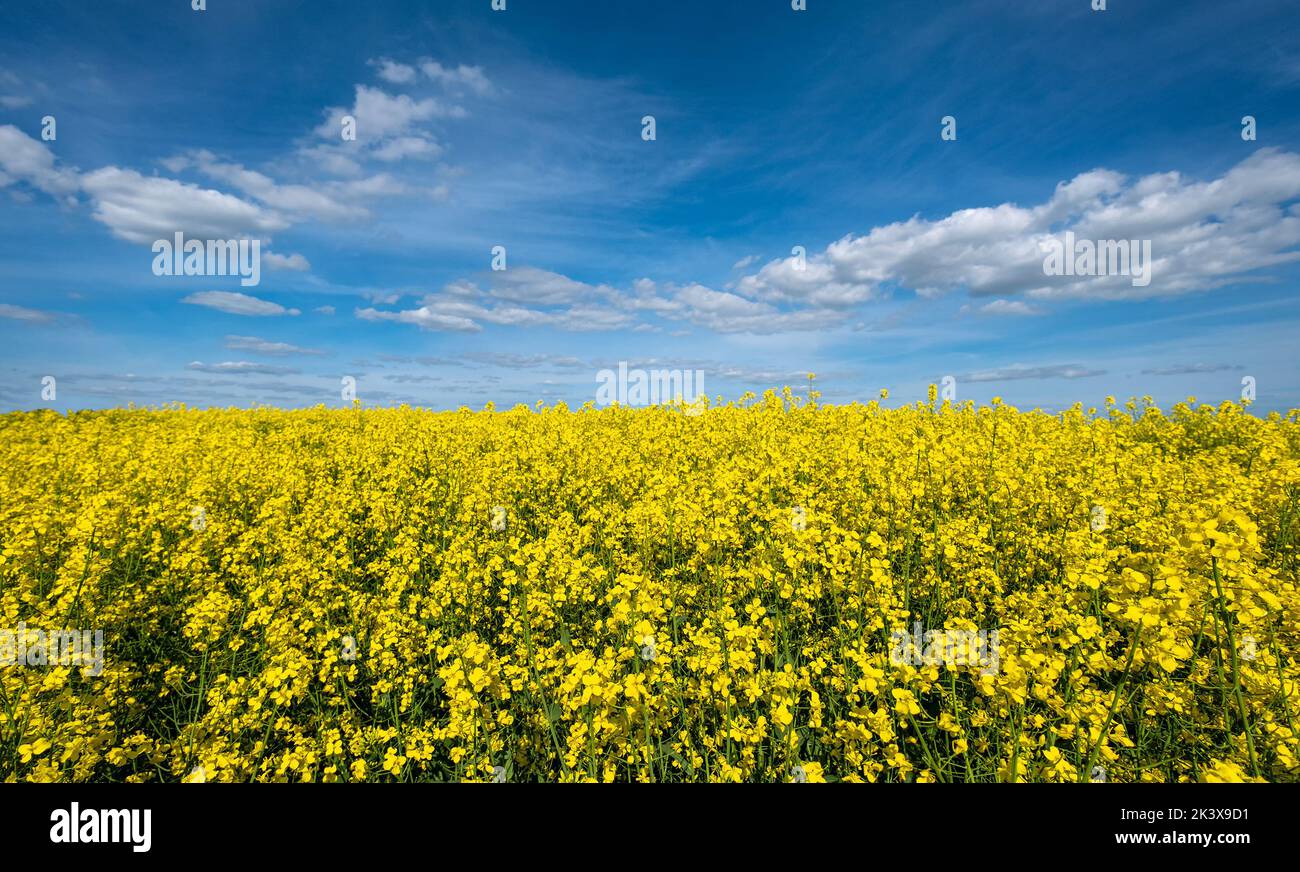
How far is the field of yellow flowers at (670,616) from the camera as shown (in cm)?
297

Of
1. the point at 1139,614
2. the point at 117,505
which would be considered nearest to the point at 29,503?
the point at 117,505

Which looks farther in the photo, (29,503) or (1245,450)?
(1245,450)

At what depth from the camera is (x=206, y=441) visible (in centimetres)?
1195

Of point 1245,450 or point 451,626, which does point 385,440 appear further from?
point 1245,450

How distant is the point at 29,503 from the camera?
725 centimetres

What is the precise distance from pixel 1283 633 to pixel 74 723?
8.47 m

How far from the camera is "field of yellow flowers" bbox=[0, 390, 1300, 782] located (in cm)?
297

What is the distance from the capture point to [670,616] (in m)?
4.43

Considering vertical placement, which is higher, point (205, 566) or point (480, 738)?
point (205, 566)

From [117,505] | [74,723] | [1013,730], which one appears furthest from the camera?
[117,505]

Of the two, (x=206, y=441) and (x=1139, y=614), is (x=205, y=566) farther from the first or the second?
(x=206, y=441)
